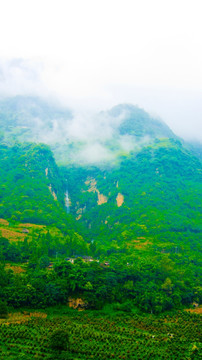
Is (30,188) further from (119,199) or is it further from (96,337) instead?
(96,337)

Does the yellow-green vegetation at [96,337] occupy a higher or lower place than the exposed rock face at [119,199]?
higher

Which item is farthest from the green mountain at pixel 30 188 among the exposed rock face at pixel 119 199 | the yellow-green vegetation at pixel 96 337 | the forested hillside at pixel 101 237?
the yellow-green vegetation at pixel 96 337

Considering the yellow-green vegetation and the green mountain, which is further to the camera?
the green mountain

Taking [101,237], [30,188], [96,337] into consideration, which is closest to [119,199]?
[101,237]

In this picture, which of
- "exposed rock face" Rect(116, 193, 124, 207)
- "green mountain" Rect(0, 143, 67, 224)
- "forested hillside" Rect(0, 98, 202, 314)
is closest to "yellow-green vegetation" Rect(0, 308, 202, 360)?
"forested hillside" Rect(0, 98, 202, 314)

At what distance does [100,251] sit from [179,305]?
4222 cm

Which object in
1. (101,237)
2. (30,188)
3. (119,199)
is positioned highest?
(30,188)

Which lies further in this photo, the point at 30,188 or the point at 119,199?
the point at 119,199

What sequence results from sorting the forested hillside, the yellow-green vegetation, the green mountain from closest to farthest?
the yellow-green vegetation
the forested hillside
the green mountain

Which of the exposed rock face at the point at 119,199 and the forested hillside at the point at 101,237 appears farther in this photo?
the exposed rock face at the point at 119,199

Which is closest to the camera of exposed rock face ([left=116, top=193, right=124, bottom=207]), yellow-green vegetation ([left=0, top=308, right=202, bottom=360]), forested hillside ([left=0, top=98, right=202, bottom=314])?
yellow-green vegetation ([left=0, top=308, right=202, bottom=360])

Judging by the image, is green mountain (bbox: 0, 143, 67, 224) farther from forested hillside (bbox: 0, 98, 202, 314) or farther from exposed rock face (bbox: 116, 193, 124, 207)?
exposed rock face (bbox: 116, 193, 124, 207)

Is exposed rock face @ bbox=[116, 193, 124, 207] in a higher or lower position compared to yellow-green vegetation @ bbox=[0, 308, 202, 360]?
lower

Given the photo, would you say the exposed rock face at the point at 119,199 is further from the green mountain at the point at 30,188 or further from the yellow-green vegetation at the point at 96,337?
the yellow-green vegetation at the point at 96,337
